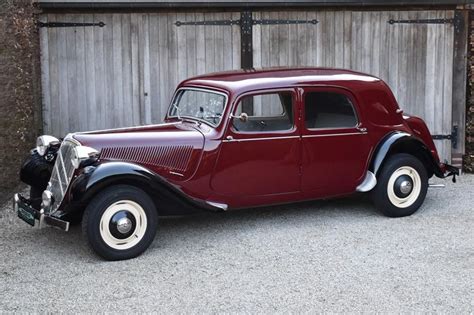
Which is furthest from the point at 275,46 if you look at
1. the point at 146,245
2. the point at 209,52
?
the point at 146,245

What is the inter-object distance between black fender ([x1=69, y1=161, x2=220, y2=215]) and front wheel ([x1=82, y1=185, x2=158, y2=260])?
0.07 metres

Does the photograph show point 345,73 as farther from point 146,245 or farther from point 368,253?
point 146,245

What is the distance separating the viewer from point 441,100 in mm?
8570

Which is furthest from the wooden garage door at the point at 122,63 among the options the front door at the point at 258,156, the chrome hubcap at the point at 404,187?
the chrome hubcap at the point at 404,187

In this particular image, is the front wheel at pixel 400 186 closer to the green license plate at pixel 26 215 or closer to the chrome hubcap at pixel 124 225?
the chrome hubcap at pixel 124 225

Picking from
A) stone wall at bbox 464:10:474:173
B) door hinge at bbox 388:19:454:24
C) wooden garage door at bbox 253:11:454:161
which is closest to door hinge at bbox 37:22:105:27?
wooden garage door at bbox 253:11:454:161

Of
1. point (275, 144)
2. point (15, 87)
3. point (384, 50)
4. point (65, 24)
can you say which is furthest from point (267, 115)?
point (65, 24)

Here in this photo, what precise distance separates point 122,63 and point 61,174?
305 cm

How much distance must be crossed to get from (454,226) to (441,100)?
2988 millimetres

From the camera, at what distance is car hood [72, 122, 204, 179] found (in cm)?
535

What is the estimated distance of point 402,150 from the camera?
6.49 meters

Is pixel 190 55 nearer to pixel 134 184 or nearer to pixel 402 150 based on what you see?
pixel 402 150

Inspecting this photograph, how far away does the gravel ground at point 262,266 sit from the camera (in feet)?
14.0

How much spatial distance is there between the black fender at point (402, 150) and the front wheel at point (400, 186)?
0.09 metres
